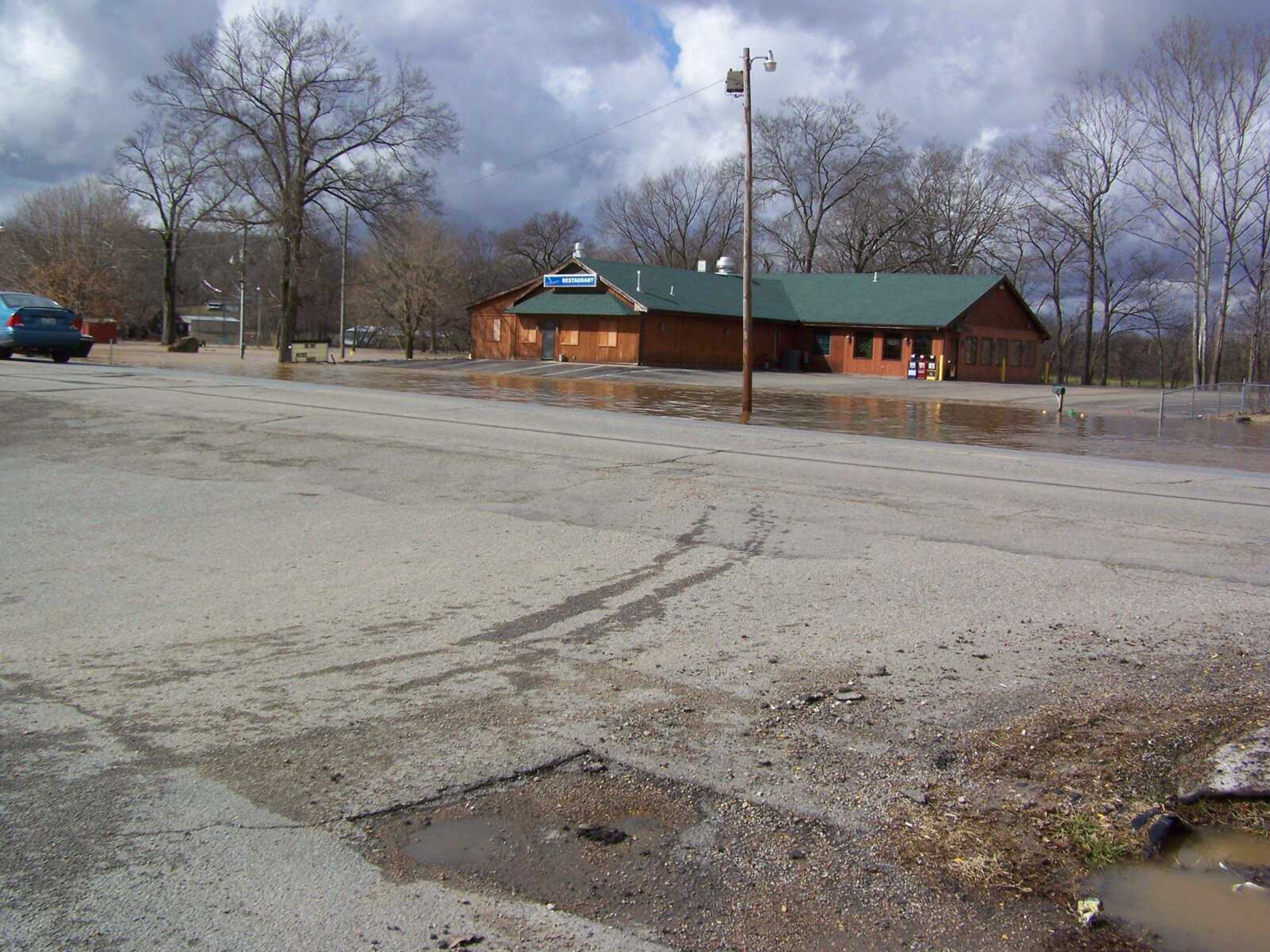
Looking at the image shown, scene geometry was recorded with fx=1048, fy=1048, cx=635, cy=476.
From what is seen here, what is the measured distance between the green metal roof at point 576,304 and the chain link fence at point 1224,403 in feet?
82.4

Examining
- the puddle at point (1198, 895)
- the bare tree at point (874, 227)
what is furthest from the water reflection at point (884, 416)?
the bare tree at point (874, 227)

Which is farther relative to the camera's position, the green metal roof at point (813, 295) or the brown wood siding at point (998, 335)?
the brown wood siding at point (998, 335)

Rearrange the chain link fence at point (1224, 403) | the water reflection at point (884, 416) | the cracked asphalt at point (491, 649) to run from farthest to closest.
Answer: the chain link fence at point (1224, 403), the water reflection at point (884, 416), the cracked asphalt at point (491, 649)

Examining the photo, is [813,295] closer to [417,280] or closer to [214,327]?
[417,280]

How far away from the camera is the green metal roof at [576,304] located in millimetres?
52594

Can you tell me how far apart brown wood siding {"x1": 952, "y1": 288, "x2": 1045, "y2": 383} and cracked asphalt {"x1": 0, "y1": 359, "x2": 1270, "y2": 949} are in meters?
42.9

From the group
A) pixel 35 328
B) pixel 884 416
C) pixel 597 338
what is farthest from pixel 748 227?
pixel 597 338

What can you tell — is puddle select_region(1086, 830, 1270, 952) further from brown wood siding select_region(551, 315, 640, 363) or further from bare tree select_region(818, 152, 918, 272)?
bare tree select_region(818, 152, 918, 272)

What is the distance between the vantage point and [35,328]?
1005 inches

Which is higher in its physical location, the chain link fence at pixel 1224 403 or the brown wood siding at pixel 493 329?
the brown wood siding at pixel 493 329

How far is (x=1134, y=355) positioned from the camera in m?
94.2

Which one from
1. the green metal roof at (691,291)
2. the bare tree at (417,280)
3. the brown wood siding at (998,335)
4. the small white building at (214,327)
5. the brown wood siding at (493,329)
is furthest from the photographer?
the small white building at (214,327)

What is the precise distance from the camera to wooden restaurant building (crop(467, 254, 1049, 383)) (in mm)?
52625

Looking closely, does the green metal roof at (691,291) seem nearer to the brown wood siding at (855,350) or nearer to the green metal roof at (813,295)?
the green metal roof at (813,295)
